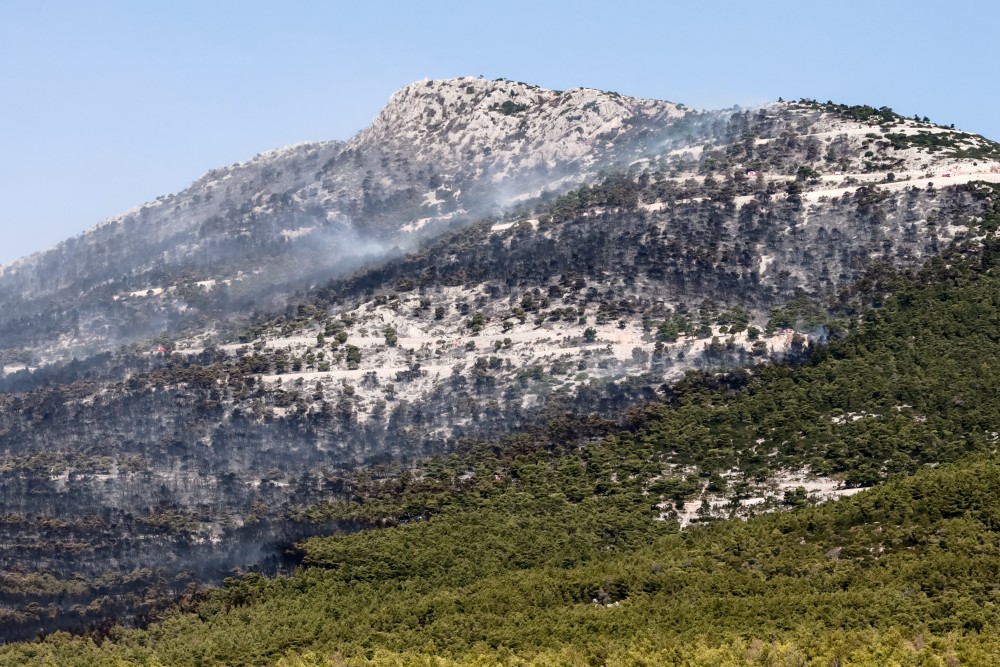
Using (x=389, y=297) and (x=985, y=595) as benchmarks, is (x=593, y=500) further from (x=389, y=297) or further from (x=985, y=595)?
(x=389, y=297)

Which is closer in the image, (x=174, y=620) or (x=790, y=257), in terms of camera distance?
(x=174, y=620)

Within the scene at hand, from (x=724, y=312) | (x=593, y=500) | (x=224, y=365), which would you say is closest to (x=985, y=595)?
(x=593, y=500)

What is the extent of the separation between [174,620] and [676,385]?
44.6 metres

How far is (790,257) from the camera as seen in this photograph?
13275 centimetres

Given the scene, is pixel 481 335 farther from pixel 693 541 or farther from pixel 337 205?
pixel 337 205

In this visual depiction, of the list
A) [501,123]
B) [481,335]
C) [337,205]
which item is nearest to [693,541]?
[481,335]

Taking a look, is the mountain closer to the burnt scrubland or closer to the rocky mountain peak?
the rocky mountain peak

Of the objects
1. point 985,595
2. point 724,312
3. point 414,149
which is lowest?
point 985,595

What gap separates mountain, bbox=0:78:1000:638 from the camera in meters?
111

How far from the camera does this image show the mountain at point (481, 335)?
4382 inches

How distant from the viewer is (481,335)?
434 feet

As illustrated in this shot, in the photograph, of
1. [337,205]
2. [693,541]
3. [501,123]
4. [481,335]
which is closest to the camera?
[693,541]

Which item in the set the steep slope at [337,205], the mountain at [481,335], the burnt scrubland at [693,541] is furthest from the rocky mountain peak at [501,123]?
the burnt scrubland at [693,541]

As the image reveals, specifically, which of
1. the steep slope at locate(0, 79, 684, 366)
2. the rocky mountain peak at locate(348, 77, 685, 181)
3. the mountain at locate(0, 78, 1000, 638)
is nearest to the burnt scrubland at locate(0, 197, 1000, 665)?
the mountain at locate(0, 78, 1000, 638)
